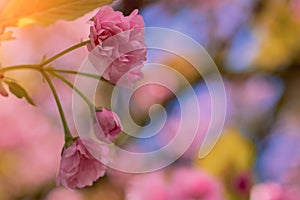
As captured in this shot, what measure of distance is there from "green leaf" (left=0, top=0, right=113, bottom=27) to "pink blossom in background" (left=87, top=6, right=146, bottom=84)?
0.07ft

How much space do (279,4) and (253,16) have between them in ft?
0.24

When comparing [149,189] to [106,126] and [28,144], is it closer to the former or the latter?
[28,144]

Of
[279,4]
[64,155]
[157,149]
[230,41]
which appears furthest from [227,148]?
[64,155]

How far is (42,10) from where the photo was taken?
0.55 m

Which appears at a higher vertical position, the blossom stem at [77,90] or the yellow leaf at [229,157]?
the blossom stem at [77,90]

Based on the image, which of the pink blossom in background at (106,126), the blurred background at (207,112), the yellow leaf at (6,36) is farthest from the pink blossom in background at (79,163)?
the blurred background at (207,112)

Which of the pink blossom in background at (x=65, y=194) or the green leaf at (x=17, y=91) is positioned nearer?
the green leaf at (x=17, y=91)

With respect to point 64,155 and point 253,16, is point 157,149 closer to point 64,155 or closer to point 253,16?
point 253,16

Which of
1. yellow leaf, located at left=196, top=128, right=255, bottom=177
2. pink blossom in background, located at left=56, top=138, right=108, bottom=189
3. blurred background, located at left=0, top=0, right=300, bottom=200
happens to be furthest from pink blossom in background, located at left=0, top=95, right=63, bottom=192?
pink blossom in background, located at left=56, top=138, right=108, bottom=189

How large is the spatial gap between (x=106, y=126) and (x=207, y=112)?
36.7 inches

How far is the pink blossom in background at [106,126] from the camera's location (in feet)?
1.79

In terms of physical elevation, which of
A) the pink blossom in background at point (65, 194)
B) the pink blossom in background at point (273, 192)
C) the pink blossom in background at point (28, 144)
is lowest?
the pink blossom in background at point (65, 194)

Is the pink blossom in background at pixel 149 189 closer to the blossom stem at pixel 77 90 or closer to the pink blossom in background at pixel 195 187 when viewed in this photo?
the pink blossom in background at pixel 195 187

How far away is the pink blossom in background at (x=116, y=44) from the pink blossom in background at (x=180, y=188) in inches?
25.2
